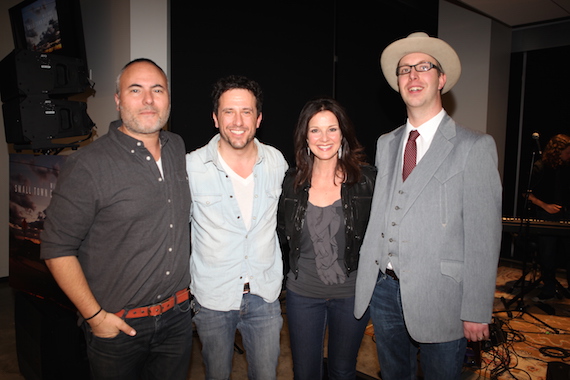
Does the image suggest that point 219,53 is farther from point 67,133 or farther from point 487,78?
point 487,78

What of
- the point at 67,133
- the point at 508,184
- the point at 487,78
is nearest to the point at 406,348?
the point at 67,133

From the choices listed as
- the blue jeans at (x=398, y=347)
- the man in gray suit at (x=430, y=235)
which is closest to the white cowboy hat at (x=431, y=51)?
the man in gray suit at (x=430, y=235)

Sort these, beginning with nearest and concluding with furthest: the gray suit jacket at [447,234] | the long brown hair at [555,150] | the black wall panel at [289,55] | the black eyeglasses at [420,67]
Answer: the gray suit jacket at [447,234] → the black eyeglasses at [420,67] → the black wall panel at [289,55] → the long brown hair at [555,150]

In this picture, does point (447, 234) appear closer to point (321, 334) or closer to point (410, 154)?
point (410, 154)

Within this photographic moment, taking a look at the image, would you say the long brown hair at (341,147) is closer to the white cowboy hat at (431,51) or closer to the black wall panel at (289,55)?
the white cowboy hat at (431,51)

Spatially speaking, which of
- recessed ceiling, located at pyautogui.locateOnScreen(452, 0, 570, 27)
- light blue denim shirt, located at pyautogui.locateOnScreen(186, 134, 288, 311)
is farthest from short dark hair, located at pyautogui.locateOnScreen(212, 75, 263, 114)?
recessed ceiling, located at pyautogui.locateOnScreen(452, 0, 570, 27)

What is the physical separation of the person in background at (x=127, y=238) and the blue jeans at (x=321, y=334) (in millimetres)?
613

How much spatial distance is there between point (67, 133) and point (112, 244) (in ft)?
5.96

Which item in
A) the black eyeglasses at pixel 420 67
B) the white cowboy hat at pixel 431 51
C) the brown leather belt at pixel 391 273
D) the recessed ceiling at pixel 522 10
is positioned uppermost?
the recessed ceiling at pixel 522 10

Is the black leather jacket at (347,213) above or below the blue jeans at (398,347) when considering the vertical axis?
above

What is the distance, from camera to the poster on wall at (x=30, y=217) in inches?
119

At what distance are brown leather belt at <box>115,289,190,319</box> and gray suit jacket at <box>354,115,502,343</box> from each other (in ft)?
3.40

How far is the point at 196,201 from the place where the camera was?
2.02 m

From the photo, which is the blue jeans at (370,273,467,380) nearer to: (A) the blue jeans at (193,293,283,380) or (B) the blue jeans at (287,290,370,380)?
(B) the blue jeans at (287,290,370,380)
